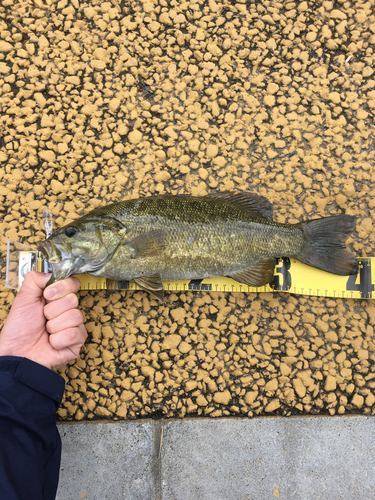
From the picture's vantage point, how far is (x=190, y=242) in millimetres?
2803

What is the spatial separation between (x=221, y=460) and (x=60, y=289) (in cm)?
221

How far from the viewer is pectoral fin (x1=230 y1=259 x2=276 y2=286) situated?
2.93m

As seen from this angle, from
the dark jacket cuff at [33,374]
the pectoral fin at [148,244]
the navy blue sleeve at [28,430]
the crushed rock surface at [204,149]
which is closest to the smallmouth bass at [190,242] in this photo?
the pectoral fin at [148,244]

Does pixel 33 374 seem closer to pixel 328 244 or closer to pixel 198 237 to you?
pixel 198 237

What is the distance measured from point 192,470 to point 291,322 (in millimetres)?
1710

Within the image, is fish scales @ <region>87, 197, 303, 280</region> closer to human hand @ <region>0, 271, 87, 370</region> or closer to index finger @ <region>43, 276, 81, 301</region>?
index finger @ <region>43, 276, 81, 301</region>

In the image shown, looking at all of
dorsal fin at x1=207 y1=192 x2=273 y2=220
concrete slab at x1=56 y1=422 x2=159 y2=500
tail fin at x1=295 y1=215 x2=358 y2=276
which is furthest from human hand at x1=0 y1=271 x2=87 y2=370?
tail fin at x1=295 y1=215 x2=358 y2=276

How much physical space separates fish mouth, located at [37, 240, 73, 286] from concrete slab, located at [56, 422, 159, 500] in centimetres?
154

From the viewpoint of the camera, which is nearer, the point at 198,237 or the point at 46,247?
the point at 46,247

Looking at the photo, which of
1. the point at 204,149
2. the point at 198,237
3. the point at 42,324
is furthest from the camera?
the point at 204,149

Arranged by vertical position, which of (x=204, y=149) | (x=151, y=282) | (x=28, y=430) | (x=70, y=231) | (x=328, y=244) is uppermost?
(x=204, y=149)

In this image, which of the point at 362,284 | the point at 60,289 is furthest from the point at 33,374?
the point at 362,284

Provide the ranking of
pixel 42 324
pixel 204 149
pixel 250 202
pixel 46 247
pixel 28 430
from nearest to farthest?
pixel 28 430 < pixel 46 247 < pixel 42 324 < pixel 250 202 < pixel 204 149

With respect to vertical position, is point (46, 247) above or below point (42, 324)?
above
